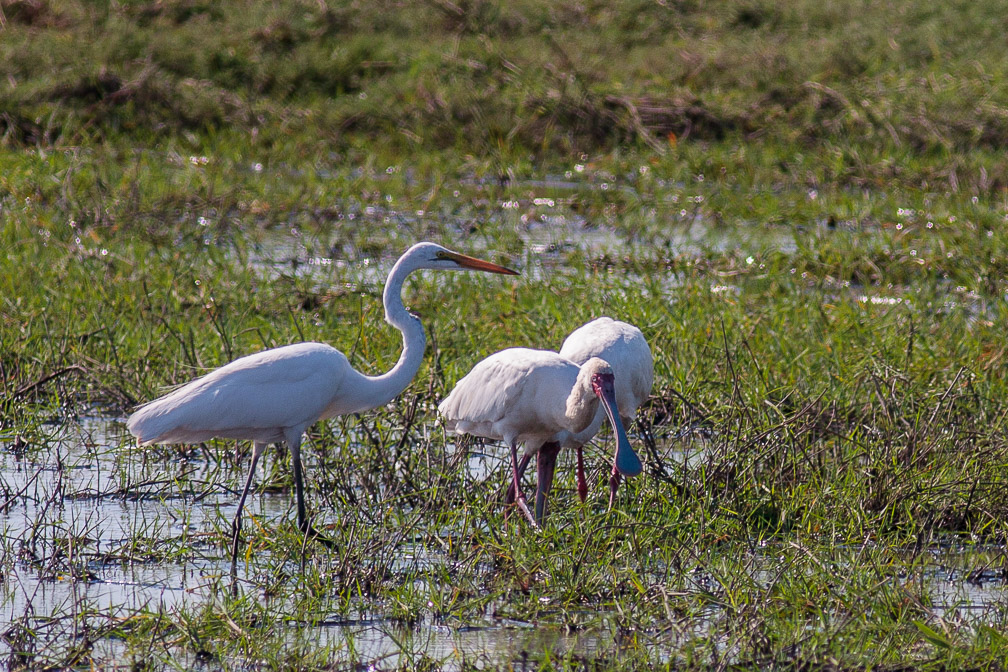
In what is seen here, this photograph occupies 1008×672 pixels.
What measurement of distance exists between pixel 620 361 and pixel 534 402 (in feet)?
1.31

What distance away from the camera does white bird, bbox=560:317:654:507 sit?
518 centimetres

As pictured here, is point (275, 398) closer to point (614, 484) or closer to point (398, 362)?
point (398, 362)

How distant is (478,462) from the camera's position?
5.95 meters

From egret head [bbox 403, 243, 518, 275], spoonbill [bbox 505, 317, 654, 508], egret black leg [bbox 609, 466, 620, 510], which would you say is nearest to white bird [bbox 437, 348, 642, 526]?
spoonbill [bbox 505, 317, 654, 508]

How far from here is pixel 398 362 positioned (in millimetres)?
5180

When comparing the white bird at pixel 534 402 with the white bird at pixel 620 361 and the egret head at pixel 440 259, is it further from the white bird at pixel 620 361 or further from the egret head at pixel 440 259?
the egret head at pixel 440 259

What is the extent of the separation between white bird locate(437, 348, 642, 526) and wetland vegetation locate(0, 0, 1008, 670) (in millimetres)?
151

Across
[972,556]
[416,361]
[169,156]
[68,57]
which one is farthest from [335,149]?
[972,556]

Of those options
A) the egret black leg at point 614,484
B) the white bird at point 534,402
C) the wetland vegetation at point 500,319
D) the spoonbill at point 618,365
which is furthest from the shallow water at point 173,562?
the egret black leg at point 614,484

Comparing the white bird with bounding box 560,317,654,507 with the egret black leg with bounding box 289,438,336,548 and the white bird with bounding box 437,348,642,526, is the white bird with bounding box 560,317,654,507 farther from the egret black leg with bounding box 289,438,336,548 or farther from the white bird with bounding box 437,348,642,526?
the egret black leg with bounding box 289,438,336,548

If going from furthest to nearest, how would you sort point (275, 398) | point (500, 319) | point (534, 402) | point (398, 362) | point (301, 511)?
point (500, 319) < point (398, 362) < point (534, 402) < point (275, 398) < point (301, 511)

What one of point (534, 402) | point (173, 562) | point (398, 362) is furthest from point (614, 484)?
point (173, 562)

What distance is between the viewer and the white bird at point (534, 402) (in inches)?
189

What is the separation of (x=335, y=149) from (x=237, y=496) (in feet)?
23.8
